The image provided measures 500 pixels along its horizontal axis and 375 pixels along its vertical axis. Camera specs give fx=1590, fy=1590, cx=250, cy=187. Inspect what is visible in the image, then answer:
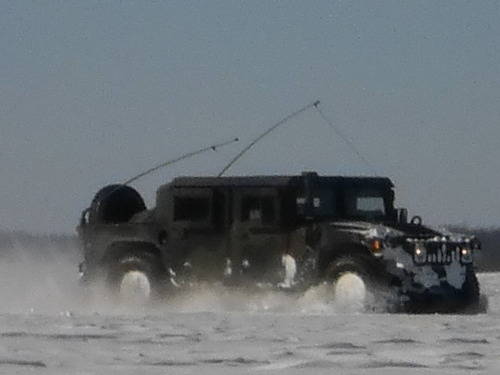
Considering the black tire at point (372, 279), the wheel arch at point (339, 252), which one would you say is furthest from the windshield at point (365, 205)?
the black tire at point (372, 279)

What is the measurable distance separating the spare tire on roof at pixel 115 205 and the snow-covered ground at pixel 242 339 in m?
1.13

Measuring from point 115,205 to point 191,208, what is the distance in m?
1.45

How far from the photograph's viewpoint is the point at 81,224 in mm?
20766

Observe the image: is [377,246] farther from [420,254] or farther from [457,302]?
[457,302]

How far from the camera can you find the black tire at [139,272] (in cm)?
1995

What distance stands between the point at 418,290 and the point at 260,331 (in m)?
3.73

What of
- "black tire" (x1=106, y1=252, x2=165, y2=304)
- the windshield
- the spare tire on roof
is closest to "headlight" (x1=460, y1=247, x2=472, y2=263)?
the windshield

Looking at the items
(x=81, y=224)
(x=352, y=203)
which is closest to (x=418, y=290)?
(x=352, y=203)

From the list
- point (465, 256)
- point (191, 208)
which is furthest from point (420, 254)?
point (191, 208)

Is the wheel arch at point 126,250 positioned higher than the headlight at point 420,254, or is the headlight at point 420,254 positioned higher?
the wheel arch at point 126,250

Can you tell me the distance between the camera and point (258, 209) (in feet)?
63.5

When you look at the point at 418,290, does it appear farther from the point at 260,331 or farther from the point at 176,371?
the point at 176,371

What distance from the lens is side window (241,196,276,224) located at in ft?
63.1

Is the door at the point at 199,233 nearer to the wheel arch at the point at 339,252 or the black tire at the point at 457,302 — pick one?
the wheel arch at the point at 339,252
